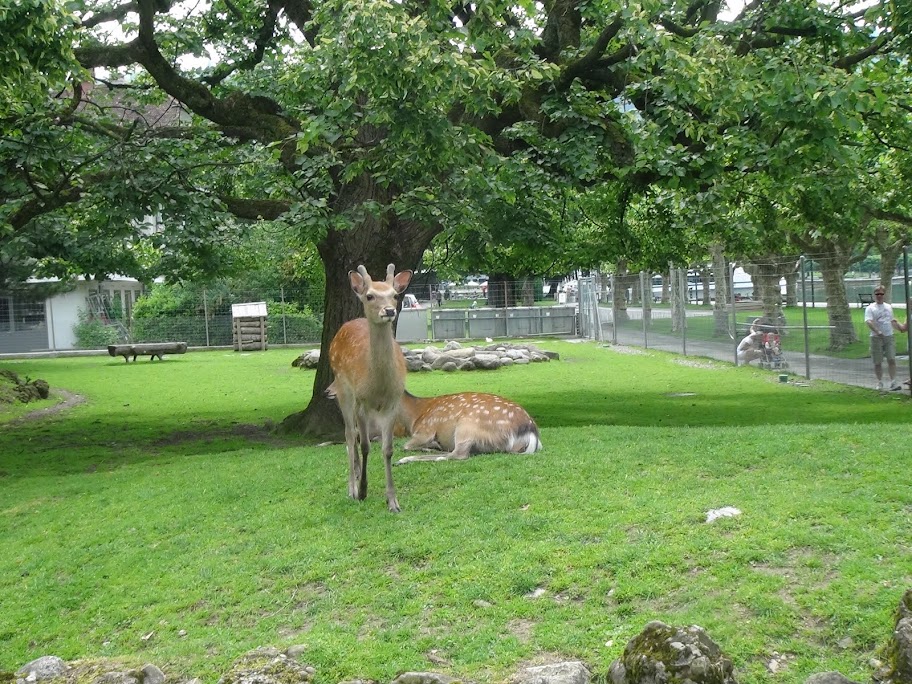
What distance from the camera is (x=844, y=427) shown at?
31.6 ft

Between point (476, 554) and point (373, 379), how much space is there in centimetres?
215

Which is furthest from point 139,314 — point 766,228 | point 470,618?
point 470,618

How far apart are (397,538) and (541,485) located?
4.79 ft

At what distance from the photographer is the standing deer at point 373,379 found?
7.69 metres

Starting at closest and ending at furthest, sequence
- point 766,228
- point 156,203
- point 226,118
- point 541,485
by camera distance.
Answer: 1. point 541,485
2. point 156,203
3. point 226,118
4. point 766,228

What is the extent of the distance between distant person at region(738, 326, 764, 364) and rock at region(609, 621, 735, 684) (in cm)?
1786

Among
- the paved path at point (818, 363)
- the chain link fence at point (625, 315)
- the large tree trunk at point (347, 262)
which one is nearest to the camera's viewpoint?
the large tree trunk at point (347, 262)

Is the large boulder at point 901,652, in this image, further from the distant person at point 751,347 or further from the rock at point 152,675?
the distant person at point 751,347

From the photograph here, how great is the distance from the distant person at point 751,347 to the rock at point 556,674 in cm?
1782

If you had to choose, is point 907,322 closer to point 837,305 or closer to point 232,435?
point 837,305

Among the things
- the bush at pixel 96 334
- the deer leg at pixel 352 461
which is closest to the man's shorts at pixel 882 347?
the deer leg at pixel 352 461

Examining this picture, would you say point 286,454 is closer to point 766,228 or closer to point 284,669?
point 284,669

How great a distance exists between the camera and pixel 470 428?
376 inches

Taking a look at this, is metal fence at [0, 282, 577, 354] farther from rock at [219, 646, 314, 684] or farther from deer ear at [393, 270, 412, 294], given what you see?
rock at [219, 646, 314, 684]
